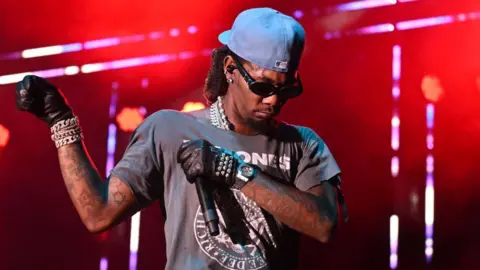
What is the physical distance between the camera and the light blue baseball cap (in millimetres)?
2365

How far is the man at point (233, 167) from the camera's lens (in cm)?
222

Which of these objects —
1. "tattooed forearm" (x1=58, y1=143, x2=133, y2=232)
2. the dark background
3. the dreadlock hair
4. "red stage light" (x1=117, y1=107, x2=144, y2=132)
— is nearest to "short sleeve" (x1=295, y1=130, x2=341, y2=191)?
the dreadlock hair

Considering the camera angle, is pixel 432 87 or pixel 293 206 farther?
pixel 432 87

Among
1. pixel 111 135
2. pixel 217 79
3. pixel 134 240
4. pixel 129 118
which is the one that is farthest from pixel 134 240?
pixel 217 79

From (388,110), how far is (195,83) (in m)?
1.53

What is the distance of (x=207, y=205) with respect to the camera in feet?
7.07

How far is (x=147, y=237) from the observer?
5715mm

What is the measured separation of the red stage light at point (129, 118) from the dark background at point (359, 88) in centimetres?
6

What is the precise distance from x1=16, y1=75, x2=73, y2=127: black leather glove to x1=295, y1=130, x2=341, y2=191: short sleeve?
0.80 m

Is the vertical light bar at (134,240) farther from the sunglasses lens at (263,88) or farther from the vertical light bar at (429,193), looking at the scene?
the sunglasses lens at (263,88)

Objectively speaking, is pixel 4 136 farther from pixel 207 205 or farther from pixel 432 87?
pixel 207 205

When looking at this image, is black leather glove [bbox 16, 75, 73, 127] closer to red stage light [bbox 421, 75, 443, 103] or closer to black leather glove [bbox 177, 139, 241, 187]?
black leather glove [bbox 177, 139, 241, 187]

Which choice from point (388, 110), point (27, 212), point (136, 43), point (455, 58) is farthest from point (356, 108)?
point (27, 212)

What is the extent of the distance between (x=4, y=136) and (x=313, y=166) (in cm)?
385
